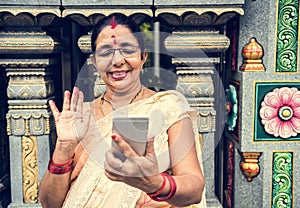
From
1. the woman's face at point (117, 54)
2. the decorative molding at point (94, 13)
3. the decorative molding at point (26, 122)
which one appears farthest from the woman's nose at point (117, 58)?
the decorative molding at point (26, 122)

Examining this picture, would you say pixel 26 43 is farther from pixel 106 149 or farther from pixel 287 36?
pixel 287 36

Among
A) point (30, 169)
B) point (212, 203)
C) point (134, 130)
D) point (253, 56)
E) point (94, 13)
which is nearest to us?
point (134, 130)

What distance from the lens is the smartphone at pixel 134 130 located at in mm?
1959

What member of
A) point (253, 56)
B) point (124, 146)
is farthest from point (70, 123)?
point (253, 56)

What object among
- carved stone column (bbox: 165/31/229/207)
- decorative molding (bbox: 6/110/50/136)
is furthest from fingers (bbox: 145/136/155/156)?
decorative molding (bbox: 6/110/50/136)

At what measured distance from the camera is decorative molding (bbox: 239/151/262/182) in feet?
12.0

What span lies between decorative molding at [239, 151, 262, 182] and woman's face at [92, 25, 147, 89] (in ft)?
5.11

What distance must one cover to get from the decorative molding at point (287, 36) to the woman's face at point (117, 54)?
1486 mm

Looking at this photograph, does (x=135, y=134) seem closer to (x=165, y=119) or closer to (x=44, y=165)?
(x=165, y=119)

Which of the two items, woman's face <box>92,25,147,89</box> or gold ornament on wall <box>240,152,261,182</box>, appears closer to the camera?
woman's face <box>92,25,147,89</box>

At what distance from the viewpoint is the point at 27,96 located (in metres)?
3.56

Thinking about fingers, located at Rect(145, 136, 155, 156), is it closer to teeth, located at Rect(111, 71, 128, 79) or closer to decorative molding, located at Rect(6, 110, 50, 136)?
teeth, located at Rect(111, 71, 128, 79)

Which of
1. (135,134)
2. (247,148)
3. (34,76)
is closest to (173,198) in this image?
(135,134)

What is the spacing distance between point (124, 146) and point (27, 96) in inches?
74.2
